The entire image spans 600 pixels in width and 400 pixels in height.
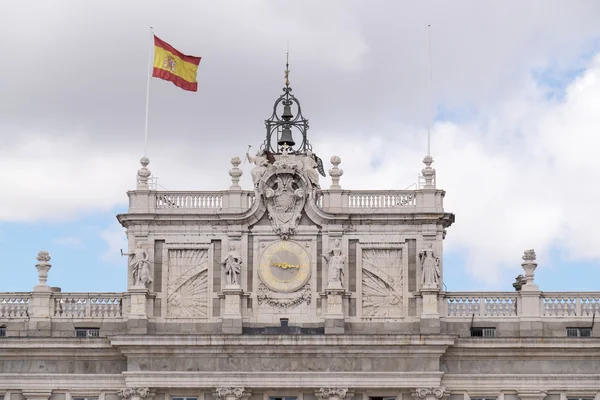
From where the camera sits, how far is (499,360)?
67438 mm

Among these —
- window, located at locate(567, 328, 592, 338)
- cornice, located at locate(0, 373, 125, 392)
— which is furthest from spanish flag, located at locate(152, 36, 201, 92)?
window, located at locate(567, 328, 592, 338)

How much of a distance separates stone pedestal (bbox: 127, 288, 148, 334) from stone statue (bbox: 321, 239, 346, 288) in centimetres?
687

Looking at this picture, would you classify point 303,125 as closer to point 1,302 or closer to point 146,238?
point 146,238

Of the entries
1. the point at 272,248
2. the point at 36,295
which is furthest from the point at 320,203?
the point at 36,295

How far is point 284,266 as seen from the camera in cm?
6819

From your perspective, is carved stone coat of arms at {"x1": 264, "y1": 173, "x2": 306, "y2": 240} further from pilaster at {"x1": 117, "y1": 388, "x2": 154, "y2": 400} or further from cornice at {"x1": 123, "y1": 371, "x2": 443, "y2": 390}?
pilaster at {"x1": 117, "y1": 388, "x2": 154, "y2": 400}

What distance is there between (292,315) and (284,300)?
2.08 ft

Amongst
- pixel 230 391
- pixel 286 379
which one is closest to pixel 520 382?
pixel 286 379

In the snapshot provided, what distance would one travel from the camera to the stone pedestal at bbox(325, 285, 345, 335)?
Result: 6719cm

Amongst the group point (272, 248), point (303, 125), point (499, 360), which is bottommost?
point (499, 360)

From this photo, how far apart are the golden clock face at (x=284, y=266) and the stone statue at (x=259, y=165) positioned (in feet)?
8.50

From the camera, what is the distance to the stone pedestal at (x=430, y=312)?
220 ft

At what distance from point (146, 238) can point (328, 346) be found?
26.5 ft

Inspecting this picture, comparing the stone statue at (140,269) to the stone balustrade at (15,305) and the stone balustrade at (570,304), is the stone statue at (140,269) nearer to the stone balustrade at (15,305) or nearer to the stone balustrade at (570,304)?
the stone balustrade at (15,305)
